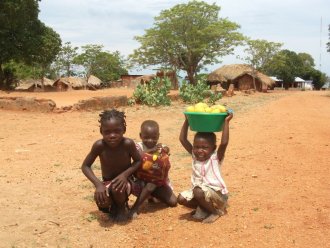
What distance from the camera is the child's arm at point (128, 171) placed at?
3.58 m

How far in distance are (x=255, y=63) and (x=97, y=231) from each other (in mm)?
45450

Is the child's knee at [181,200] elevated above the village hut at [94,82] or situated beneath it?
situated beneath

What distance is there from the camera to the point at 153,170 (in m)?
3.90

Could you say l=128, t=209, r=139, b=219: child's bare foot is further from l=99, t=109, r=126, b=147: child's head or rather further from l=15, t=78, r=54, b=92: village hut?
l=15, t=78, r=54, b=92: village hut

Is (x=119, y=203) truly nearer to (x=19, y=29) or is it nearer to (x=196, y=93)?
(x=196, y=93)

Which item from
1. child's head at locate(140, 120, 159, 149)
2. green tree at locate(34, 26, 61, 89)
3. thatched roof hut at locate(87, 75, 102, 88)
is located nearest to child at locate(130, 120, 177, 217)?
child's head at locate(140, 120, 159, 149)

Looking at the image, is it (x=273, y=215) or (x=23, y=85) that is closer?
(x=273, y=215)

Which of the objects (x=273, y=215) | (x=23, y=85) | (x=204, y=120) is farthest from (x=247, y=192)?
(x=23, y=85)

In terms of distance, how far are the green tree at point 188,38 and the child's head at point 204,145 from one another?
3104 cm

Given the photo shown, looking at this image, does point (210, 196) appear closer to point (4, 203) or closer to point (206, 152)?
point (206, 152)

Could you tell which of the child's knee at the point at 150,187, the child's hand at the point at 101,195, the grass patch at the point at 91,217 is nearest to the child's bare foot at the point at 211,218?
the child's knee at the point at 150,187

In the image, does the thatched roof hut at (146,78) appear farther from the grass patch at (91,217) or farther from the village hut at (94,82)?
the village hut at (94,82)

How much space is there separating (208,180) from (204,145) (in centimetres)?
32

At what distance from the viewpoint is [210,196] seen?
361 centimetres
